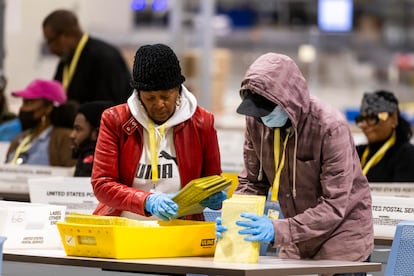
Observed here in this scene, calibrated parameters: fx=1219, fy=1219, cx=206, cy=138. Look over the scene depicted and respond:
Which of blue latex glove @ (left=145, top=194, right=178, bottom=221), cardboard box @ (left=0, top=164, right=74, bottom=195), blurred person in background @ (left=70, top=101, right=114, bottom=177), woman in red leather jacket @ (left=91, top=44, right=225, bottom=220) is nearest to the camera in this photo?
blue latex glove @ (left=145, top=194, right=178, bottom=221)

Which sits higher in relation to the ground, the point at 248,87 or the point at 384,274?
the point at 248,87

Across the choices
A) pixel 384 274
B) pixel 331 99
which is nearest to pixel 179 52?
pixel 384 274

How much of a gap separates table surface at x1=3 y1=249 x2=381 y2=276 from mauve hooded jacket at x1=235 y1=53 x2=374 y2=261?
110mm

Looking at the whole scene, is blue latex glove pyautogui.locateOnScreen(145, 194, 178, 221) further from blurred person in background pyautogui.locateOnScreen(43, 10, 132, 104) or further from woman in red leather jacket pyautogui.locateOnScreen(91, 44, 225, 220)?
blurred person in background pyautogui.locateOnScreen(43, 10, 132, 104)

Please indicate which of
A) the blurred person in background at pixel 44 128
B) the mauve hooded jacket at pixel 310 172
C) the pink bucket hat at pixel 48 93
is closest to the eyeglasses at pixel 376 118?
the blurred person in background at pixel 44 128

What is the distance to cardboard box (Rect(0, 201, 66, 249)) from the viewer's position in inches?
191

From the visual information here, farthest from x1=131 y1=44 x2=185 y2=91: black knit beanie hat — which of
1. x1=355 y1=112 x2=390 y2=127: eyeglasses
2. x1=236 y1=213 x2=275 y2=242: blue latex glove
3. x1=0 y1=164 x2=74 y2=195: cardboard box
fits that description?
x1=355 y1=112 x2=390 y2=127: eyeglasses

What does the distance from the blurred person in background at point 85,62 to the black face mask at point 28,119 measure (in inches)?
27.3

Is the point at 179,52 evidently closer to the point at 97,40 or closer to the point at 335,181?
the point at 97,40

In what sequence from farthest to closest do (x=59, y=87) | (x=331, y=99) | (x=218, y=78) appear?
(x=331, y=99) < (x=218, y=78) < (x=59, y=87)

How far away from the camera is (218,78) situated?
18.5 metres

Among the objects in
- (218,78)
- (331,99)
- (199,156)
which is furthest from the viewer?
(331,99)

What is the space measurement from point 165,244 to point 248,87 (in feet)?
2.15

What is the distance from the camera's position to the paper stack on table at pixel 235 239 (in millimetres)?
4414
